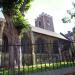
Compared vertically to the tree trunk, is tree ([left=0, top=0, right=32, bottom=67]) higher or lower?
higher

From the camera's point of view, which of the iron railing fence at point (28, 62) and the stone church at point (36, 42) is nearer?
the iron railing fence at point (28, 62)

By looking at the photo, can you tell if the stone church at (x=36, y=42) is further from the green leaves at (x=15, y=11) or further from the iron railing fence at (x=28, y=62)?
the green leaves at (x=15, y=11)

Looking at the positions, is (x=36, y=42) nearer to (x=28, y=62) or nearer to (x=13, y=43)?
(x=28, y=62)

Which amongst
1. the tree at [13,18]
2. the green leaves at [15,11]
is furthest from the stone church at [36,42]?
the green leaves at [15,11]

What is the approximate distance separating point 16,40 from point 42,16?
4081 centimetres

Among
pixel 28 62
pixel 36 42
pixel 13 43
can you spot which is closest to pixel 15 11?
pixel 13 43

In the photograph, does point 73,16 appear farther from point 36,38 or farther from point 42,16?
point 42,16

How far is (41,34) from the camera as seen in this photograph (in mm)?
28641

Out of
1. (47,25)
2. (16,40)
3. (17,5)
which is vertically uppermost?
(47,25)

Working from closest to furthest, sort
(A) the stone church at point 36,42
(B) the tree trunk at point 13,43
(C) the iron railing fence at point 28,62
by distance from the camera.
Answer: (C) the iron railing fence at point 28,62 → (A) the stone church at point 36,42 → (B) the tree trunk at point 13,43

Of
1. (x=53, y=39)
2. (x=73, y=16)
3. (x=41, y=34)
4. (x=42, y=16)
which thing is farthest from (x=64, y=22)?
(x=42, y=16)

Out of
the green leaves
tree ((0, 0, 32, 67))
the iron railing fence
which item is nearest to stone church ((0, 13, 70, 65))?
the iron railing fence

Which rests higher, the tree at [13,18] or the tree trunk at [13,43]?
the tree at [13,18]

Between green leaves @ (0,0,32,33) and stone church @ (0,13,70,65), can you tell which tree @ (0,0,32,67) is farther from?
stone church @ (0,13,70,65)
